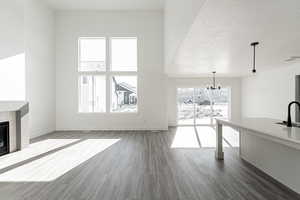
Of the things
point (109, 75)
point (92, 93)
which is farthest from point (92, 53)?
point (92, 93)

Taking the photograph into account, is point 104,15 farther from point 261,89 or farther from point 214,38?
point 261,89

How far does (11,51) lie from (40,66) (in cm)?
229

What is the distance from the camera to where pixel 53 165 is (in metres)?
3.58

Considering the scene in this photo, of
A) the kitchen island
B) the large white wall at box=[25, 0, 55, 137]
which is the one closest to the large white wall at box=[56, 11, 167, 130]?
the large white wall at box=[25, 0, 55, 137]

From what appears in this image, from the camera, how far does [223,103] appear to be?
366 inches

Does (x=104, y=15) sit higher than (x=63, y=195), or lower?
higher

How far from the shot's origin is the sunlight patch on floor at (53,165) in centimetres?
301

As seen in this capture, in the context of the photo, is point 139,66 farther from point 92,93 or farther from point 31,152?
point 31,152

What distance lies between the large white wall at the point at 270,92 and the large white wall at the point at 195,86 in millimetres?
263

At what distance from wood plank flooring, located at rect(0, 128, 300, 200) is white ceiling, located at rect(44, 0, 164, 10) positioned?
5622mm

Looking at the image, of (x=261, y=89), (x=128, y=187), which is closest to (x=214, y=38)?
(x=128, y=187)

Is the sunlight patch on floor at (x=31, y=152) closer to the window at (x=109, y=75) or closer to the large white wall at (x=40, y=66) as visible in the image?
the large white wall at (x=40, y=66)

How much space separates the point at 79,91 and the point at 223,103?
22.5ft

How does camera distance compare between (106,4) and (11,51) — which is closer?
Answer: (11,51)
